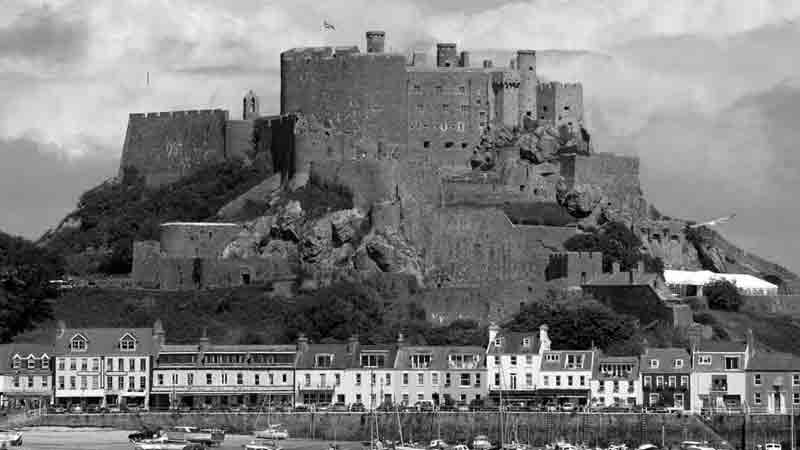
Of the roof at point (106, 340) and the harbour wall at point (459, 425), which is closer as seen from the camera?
the harbour wall at point (459, 425)

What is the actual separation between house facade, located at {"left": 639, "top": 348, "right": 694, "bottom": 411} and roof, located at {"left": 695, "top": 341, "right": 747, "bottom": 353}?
0.77m

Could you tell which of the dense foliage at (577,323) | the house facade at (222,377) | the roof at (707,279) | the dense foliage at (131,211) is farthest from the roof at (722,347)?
the dense foliage at (131,211)

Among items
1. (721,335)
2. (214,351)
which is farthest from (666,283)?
(214,351)

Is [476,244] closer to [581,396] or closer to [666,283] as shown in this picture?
[666,283]

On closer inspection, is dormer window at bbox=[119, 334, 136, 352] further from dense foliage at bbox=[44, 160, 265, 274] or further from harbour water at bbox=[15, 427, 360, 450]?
dense foliage at bbox=[44, 160, 265, 274]

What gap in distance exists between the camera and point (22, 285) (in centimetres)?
11438

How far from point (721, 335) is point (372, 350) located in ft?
59.0

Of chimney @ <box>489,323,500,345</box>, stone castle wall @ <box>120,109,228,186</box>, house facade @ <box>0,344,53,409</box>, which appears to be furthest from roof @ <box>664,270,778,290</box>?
house facade @ <box>0,344,53,409</box>

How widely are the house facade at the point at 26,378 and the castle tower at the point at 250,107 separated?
35.3 metres

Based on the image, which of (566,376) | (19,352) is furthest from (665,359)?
(19,352)

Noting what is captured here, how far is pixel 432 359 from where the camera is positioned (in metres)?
103

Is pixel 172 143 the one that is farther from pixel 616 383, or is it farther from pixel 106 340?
pixel 616 383

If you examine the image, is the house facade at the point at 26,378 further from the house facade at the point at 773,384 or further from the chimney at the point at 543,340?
the house facade at the point at 773,384

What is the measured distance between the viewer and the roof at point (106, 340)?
10325 cm
